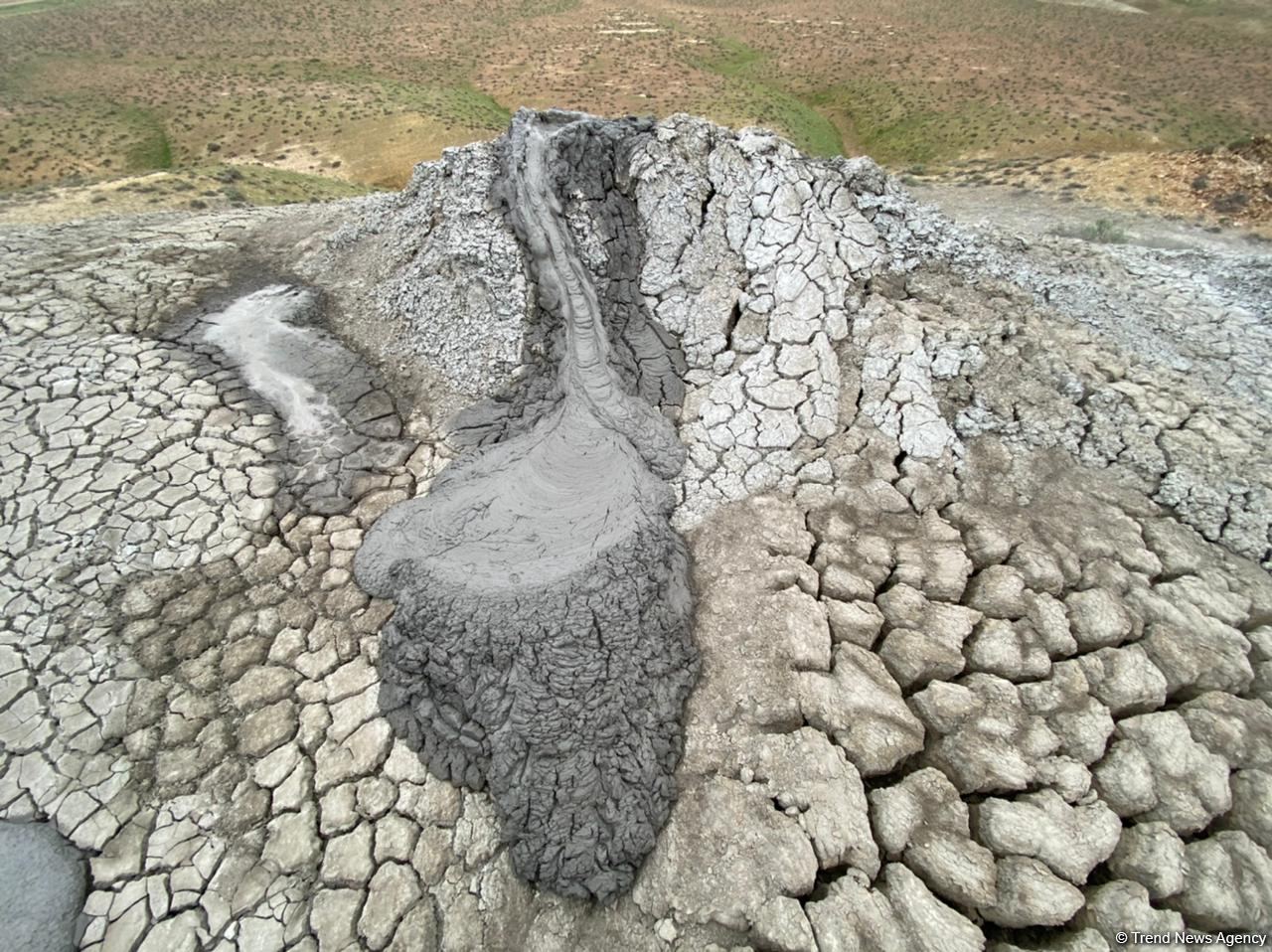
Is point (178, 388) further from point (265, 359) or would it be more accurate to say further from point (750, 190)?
point (750, 190)

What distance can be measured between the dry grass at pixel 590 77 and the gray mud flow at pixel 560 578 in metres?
14.1

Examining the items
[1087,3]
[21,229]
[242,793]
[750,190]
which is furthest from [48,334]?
[1087,3]

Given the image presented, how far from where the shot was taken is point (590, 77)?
2445 centimetres

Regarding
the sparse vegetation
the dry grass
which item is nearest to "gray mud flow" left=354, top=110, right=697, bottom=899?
the sparse vegetation

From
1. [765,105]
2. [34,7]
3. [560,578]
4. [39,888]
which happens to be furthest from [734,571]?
[34,7]

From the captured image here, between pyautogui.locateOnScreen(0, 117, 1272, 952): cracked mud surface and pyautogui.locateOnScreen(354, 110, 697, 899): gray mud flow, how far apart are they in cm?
10

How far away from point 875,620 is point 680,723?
3.51 ft

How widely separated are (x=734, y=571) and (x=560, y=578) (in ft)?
3.03

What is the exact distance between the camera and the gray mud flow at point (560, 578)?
2740 mm

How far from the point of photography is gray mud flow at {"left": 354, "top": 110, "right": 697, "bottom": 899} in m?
2.74

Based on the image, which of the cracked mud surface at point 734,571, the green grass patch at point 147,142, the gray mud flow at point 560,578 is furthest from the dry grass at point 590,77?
the gray mud flow at point 560,578

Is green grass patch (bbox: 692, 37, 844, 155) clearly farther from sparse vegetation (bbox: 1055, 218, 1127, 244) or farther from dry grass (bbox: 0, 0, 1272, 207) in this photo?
sparse vegetation (bbox: 1055, 218, 1127, 244)

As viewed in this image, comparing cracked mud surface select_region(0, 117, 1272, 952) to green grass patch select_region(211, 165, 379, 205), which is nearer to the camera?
cracked mud surface select_region(0, 117, 1272, 952)

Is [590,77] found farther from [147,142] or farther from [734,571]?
[734,571]
